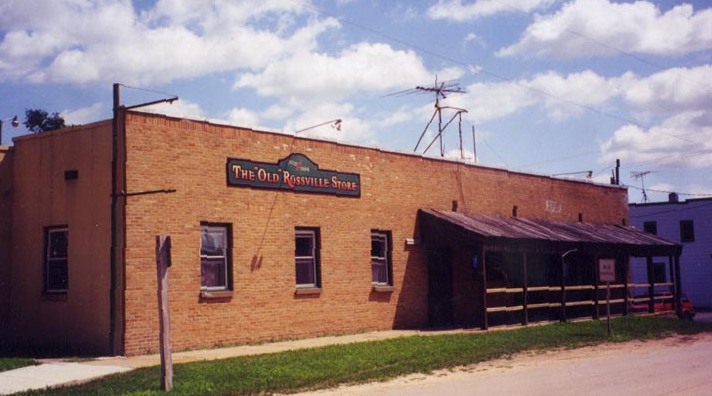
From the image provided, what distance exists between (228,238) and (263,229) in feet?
3.03

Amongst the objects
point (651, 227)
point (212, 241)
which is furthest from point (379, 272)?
point (651, 227)

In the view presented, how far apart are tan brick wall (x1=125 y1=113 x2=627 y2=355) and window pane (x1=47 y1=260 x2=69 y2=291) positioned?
2.64m

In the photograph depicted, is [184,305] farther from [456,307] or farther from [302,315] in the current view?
[456,307]

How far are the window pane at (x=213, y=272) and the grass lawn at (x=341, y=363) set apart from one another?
3.08m

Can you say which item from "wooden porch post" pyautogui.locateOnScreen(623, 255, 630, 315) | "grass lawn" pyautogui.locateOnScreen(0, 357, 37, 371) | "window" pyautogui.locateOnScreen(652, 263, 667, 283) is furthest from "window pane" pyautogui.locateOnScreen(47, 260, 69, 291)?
"window" pyautogui.locateOnScreen(652, 263, 667, 283)

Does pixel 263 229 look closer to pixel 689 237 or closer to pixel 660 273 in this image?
pixel 660 273

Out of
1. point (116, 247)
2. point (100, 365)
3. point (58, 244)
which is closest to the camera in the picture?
point (100, 365)

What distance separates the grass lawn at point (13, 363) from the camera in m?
13.1

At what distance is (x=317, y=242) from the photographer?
720 inches

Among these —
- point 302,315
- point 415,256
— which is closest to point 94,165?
point 302,315

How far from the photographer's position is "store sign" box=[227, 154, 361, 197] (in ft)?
54.3

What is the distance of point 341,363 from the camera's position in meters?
12.5

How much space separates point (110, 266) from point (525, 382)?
28.7 feet

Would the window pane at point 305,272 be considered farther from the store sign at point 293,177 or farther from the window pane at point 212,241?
the window pane at point 212,241
